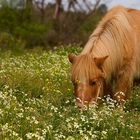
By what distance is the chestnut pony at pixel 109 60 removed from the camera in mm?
9375

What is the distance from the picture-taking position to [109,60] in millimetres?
10039

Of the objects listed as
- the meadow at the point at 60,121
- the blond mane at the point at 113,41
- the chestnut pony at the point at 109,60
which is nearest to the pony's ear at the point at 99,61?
the chestnut pony at the point at 109,60

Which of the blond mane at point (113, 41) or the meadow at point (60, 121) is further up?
the blond mane at point (113, 41)

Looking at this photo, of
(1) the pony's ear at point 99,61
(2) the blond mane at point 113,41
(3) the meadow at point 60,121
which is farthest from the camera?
(2) the blond mane at point 113,41

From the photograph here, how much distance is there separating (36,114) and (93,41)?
7.94 feet

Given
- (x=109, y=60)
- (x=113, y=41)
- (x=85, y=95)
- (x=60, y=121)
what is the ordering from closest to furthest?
(x=60, y=121), (x=85, y=95), (x=109, y=60), (x=113, y=41)

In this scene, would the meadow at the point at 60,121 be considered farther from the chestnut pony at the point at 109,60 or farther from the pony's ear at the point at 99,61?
the pony's ear at the point at 99,61

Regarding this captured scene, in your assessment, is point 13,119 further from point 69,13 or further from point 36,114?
point 69,13

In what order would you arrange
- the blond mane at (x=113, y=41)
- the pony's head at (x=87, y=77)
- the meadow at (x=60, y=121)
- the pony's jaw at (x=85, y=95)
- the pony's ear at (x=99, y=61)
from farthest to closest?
the blond mane at (x=113, y=41) → the pony's ear at (x=99, y=61) → the pony's head at (x=87, y=77) → the pony's jaw at (x=85, y=95) → the meadow at (x=60, y=121)

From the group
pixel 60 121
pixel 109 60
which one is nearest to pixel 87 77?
pixel 109 60

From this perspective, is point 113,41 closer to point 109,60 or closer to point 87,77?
point 109,60

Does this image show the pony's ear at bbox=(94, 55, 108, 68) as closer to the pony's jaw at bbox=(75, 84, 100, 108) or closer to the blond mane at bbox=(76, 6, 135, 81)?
the blond mane at bbox=(76, 6, 135, 81)

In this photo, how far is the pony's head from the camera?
9.29 m

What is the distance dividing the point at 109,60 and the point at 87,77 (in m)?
0.84
